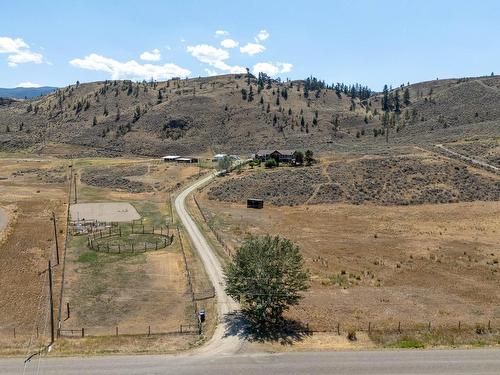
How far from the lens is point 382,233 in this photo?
236 feet

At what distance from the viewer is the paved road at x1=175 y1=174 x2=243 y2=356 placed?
113 feet

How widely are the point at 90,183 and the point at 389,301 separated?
3478 inches

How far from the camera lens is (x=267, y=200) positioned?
3745 inches

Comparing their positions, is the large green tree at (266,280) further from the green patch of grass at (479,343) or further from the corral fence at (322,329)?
the green patch of grass at (479,343)

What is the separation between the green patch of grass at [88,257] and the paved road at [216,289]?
12.6 metres

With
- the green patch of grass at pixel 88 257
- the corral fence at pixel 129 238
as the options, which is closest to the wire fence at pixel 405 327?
the green patch of grass at pixel 88 257

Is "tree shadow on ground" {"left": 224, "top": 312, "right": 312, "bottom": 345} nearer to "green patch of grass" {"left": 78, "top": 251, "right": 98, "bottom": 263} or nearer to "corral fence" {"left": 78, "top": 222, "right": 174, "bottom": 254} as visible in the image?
"green patch of grass" {"left": 78, "top": 251, "right": 98, "bottom": 263}

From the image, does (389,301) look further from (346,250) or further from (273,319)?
(346,250)

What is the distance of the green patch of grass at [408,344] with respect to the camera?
35.4 meters

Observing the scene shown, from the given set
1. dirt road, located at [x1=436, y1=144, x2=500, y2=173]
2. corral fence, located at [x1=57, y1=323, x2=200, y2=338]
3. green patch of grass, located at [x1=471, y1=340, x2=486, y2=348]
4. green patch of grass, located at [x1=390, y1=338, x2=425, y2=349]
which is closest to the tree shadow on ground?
corral fence, located at [x1=57, y1=323, x2=200, y2=338]

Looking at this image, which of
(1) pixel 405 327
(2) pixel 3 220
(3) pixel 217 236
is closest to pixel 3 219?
(2) pixel 3 220

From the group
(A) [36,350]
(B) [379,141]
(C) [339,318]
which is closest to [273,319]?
(C) [339,318]

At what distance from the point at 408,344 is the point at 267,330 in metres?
10.7

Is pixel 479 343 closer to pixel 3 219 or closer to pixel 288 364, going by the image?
pixel 288 364
